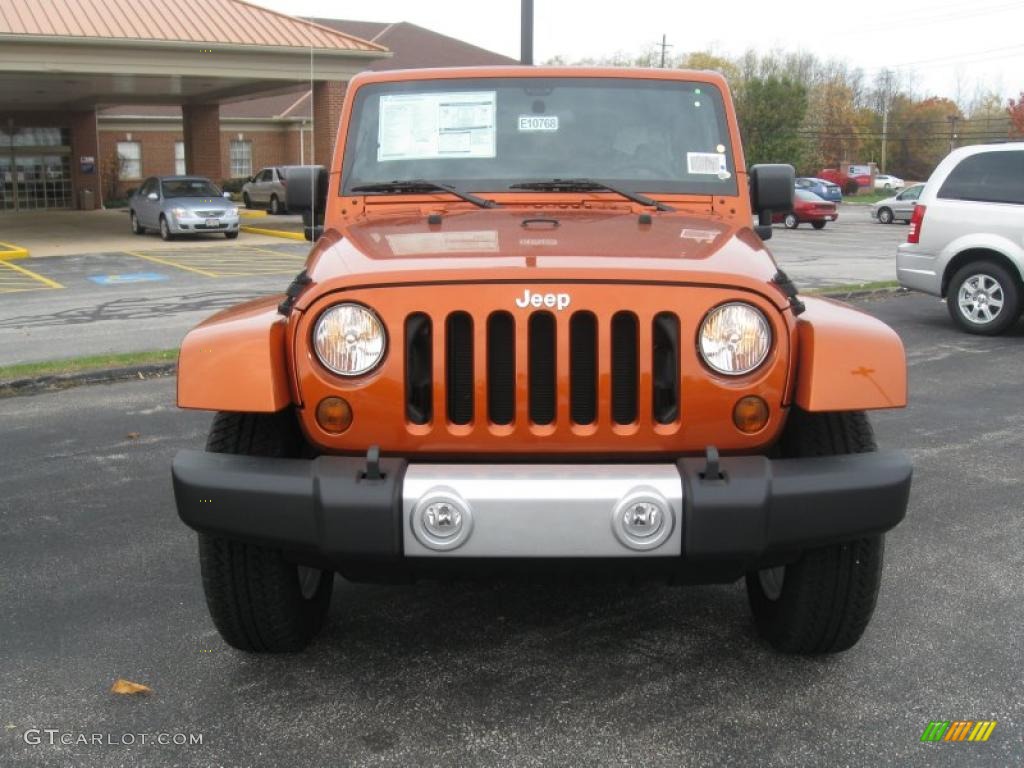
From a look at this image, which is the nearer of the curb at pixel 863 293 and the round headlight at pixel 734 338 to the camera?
the round headlight at pixel 734 338

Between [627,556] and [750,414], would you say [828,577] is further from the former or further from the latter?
[627,556]

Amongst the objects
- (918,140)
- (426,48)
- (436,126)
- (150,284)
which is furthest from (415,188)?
(918,140)

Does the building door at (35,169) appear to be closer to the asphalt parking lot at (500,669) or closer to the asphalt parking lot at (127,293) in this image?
the asphalt parking lot at (127,293)

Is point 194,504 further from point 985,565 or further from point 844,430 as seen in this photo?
point 985,565

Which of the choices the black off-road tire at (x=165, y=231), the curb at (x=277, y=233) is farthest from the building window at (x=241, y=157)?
the black off-road tire at (x=165, y=231)

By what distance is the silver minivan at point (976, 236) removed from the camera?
33.9 feet

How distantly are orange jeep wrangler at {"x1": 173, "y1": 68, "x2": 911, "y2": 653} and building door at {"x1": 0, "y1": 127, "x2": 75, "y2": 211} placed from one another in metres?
38.4

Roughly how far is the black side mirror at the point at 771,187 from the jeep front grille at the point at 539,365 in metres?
1.90

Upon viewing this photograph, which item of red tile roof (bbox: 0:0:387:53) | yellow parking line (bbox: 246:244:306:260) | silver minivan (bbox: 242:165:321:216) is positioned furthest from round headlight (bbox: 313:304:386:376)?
silver minivan (bbox: 242:165:321:216)

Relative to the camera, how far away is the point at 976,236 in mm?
10453

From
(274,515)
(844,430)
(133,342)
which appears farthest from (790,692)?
(133,342)

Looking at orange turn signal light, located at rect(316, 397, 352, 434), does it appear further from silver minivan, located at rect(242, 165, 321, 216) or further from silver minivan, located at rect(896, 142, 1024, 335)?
silver minivan, located at rect(242, 165, 321, 216)

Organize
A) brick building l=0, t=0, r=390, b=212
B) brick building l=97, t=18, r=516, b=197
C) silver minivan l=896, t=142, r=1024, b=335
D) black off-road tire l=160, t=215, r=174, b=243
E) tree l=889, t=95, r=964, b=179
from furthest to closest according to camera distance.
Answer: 1. tree l=889, t=95, r=964, b=179
2. brick building l=97, t=18, r=516, b=197
3. black off-road tire l=160, t=215, r=174, b=243
4. brick building l=0, t=0, r=390, b=212
5. silver minivan l=896, t=142, r=1024, b=335

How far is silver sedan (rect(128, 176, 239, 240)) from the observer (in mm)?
24469
